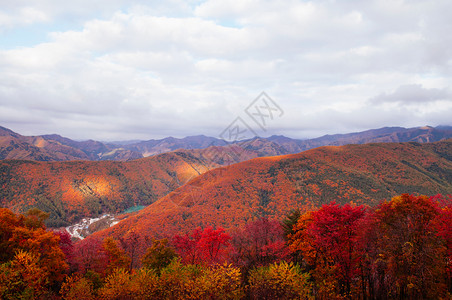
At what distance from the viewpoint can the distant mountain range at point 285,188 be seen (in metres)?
119

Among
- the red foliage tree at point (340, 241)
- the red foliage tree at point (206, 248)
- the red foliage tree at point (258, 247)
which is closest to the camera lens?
the red foliage tree at point (340, 241)

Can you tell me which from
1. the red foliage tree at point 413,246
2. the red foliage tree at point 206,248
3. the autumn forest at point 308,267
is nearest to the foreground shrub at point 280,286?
the autumn forest at point 308,267

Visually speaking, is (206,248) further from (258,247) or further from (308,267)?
(308,267)

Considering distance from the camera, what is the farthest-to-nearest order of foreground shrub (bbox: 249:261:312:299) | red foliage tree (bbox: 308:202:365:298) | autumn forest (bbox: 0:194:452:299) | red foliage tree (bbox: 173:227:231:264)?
red foliage tree (bbox: 173:227:231:264) < red foliage tree (bbox: 308:202:365:298) < foreground shrub (bbox: 249:261:312:299) < autumn forest (bbox: 0:194:452:299)

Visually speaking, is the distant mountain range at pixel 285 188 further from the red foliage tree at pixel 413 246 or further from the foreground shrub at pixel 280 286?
the red foliage tree at pixel 413 246

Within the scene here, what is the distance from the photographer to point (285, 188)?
14438 centimetres

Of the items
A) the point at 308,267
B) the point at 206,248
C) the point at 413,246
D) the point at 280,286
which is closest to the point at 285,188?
the point at 206,248

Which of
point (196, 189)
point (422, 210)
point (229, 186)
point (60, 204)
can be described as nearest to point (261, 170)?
point (229, 186)

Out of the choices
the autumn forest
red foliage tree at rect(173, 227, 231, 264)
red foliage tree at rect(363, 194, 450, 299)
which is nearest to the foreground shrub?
the autumn forest

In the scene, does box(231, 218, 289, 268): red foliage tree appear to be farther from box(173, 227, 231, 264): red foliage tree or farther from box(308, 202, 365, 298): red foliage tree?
box(308, 202, 365, 298): red foliage tree

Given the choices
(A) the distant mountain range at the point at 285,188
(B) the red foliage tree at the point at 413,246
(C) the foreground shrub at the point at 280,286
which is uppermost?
(B) the red foliage tree at the point at 413,246

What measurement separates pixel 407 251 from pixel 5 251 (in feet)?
153

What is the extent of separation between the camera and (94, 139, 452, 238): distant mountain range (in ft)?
391

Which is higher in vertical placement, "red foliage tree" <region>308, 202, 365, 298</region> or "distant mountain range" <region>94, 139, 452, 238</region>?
Answer: "red foliage tree" <region>308, 202, 365, 298</region>
